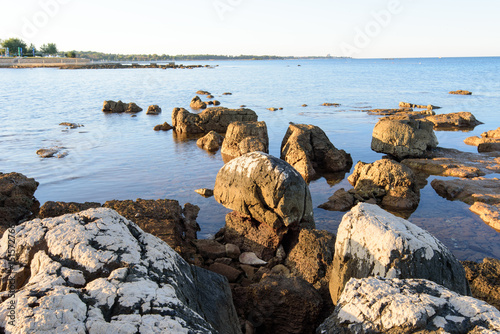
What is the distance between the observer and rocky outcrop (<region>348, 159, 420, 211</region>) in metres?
11.5

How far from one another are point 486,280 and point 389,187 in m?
6.07

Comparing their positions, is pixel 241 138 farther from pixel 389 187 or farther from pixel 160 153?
pixel 389 187

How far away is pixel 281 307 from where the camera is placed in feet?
17.1

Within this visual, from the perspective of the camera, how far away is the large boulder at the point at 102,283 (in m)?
2.81

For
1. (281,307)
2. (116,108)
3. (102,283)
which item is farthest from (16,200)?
(116,108)

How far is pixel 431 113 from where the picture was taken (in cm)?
2784

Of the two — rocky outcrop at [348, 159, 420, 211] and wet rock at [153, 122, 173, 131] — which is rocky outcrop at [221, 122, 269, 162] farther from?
wet rock at [153, 122, 173, 131]

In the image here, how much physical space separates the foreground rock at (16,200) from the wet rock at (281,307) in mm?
5956

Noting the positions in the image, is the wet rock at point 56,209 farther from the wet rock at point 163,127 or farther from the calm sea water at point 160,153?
the wet rock at point 163,127

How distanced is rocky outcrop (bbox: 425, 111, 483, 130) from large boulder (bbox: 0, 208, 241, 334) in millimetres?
23942

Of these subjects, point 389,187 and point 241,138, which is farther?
point 241,138

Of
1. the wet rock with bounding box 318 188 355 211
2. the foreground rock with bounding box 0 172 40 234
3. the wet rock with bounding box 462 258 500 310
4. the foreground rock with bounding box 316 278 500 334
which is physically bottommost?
the wet rock with bounding box 318 188 355 211

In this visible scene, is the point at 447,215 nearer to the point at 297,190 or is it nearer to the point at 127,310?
the point at 297,190

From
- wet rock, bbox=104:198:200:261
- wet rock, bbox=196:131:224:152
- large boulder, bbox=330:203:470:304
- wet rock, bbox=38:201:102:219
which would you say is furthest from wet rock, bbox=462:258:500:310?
wet rock, bbox=196:131:224:152
